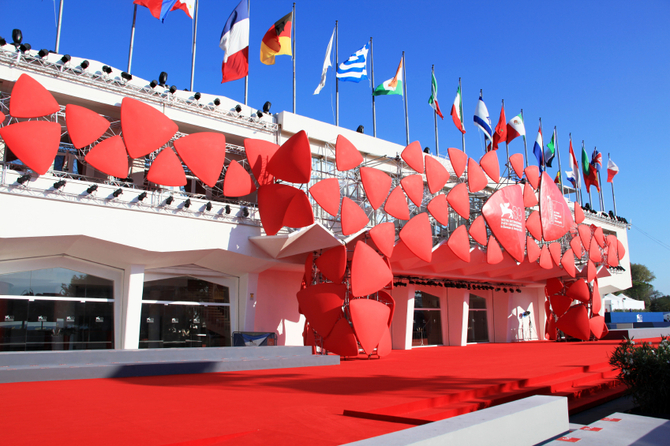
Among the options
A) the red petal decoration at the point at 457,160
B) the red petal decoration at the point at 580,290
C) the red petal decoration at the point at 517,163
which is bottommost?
the red petal decoration at the point at 580,290

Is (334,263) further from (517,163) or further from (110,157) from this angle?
(517,163)

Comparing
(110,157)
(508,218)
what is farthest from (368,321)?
(508,218)

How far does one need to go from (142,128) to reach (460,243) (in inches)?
534

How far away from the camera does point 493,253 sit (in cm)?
2366

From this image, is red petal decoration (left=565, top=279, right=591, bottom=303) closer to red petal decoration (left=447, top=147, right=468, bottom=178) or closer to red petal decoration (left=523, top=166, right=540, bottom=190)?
red petal decoration (left=523, top=166, right=540, bottom=190)

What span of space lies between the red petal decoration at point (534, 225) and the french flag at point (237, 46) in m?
15.6

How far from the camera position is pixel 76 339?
17000 millimetres

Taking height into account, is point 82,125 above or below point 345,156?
below

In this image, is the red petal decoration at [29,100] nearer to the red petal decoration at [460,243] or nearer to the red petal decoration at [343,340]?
the red petal decoration at [343,340]

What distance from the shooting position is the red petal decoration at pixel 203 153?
53.2 feet

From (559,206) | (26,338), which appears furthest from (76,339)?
(559,206)

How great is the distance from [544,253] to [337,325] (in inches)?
564

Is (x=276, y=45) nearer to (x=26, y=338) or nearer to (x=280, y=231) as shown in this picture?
(x=280, y=231)

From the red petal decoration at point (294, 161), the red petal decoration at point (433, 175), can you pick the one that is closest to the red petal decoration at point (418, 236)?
the red petal decoration at point (433, 175)
